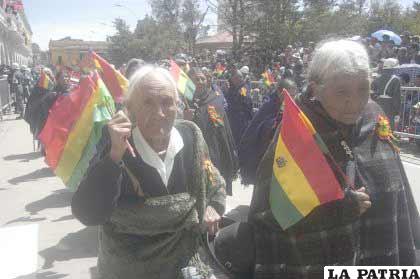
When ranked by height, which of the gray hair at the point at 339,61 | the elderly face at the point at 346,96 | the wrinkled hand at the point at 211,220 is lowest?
the wrinkled hand at the point at 211,220

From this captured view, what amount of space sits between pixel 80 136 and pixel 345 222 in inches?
142

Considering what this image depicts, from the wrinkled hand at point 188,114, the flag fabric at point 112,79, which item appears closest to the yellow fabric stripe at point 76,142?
the flag fabric at point 112,79

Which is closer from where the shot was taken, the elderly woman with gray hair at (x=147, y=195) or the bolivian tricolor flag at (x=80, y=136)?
the elderly woman with gray hair at (x=147, y=195)

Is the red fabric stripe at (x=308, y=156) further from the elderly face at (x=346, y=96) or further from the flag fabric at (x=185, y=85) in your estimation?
the flag fabric at (x=185, y=85)

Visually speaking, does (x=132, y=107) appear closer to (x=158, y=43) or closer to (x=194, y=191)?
(x=194, y=191)

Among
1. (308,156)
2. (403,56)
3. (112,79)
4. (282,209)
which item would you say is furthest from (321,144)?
(403,56)

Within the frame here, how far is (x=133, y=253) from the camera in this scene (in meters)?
2.01

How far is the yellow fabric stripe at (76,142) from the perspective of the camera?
5.05 meters

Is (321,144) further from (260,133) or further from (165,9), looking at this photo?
(165,9)

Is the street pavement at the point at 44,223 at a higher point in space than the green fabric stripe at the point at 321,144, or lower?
lower

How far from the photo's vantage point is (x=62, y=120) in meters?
5.58

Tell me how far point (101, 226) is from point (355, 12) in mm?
32093

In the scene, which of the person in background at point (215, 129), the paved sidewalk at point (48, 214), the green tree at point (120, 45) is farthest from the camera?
the green tree at point (120, 45)

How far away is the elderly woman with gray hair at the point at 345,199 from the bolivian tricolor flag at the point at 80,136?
311 cm
